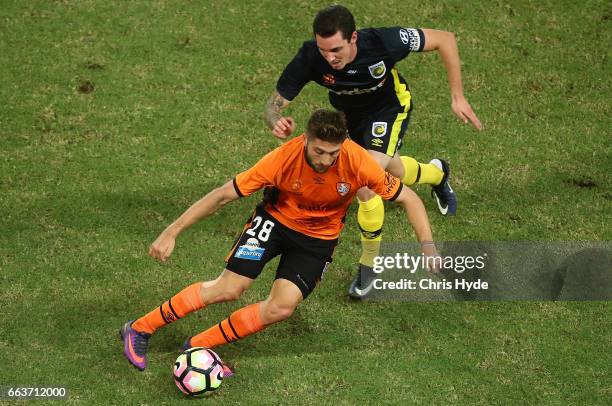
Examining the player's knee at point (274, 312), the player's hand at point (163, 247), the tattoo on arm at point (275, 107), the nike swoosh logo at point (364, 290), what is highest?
the tattoo on arm at point (275, 107)

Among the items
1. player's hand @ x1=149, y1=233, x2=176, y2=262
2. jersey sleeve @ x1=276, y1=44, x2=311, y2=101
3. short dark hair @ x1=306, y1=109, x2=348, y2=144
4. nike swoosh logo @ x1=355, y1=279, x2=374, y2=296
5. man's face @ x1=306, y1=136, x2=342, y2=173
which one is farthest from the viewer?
nike swoosh logo @ x1=355, y1=279, x2=374, y2=296

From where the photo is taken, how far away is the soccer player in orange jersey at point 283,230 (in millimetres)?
7855

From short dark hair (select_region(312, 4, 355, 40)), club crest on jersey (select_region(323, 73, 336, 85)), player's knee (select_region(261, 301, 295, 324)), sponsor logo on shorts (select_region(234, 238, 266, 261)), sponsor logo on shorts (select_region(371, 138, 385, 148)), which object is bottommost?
player's knee (select_region(261, 301, 295, 324))

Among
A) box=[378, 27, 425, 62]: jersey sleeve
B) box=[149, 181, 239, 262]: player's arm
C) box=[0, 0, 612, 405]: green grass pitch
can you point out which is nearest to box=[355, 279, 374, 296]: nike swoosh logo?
box=[0, 0, 612, 405]: green grass pitch

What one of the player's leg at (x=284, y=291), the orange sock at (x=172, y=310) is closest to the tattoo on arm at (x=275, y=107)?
the player's leg at (x=284, y=291)

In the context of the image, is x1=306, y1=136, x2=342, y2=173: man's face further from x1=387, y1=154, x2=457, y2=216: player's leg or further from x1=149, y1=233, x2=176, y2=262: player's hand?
x1=387, y1=154, x2=457, y2=216: player's leg

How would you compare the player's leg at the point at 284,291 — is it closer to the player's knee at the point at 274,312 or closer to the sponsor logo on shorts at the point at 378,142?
the player's knee at the point at 274,312

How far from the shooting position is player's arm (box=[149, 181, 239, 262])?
25.0 ft

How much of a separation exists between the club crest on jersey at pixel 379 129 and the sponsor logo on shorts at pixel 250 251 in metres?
1.87

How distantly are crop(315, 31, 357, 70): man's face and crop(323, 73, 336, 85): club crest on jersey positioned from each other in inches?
9.1

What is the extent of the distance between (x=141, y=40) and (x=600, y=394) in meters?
6.93

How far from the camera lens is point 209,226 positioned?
32.9ft

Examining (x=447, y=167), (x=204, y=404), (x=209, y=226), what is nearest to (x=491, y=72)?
(x=447, y=167)

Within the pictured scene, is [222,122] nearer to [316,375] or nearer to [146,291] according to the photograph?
[146,291]
